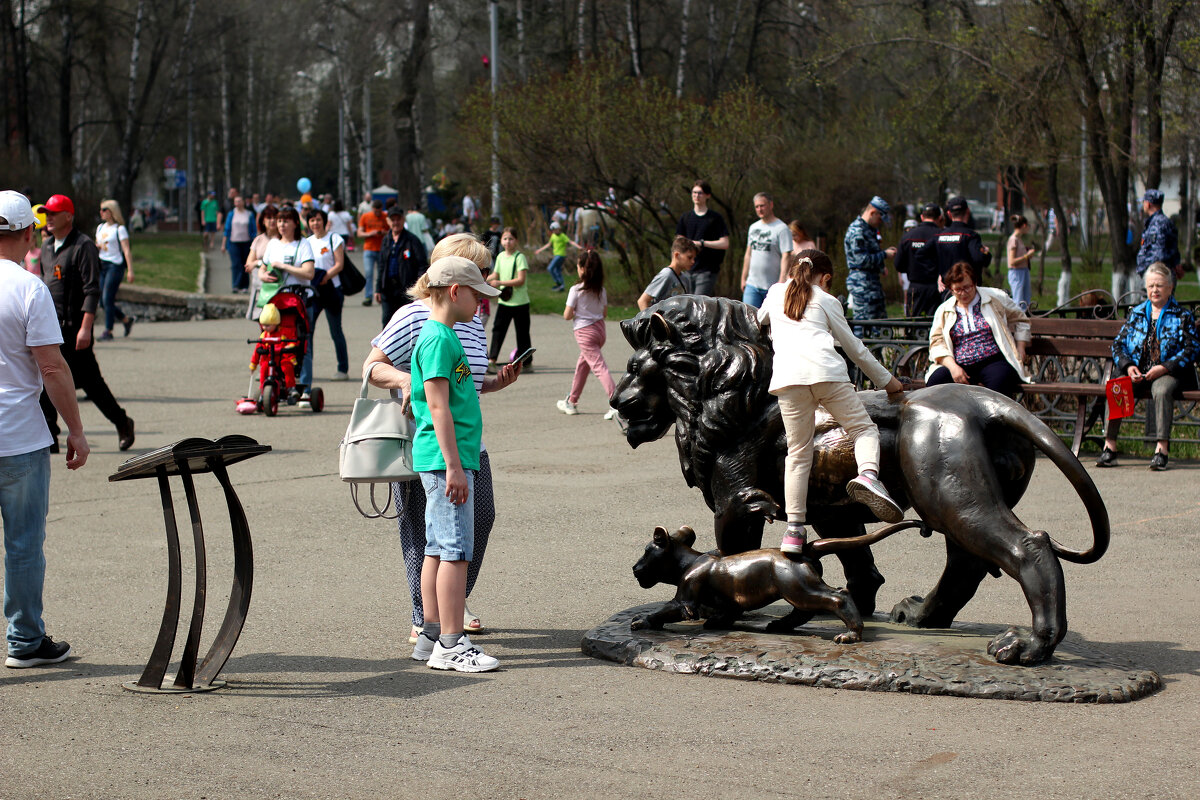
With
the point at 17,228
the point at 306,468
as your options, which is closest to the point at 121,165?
the point at 306,468

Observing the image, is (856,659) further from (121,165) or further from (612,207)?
(121,165)

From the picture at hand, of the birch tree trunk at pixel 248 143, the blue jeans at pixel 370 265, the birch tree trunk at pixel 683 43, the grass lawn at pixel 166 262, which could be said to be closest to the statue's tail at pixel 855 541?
the blue jeans at pixel 370 265

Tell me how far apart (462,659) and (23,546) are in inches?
73.3

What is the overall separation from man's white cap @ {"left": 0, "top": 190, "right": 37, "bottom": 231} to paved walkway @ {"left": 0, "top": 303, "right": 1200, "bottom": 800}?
5.98 ft

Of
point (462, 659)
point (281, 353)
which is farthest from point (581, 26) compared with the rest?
point (462, 659)

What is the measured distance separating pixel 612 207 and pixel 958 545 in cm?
2038

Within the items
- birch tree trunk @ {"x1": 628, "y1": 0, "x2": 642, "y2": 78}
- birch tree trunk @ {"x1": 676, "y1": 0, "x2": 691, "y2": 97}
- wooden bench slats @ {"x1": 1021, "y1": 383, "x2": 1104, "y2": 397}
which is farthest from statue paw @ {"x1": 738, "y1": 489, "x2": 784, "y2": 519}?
birch tree trunk @ {"x1": 676, "y1": 0, "x2": 691, "y2": 97}

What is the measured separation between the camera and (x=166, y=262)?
3784cm

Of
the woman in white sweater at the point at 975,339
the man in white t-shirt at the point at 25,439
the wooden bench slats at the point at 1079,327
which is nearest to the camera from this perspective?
the man in white t-shirt at the point at 25,439

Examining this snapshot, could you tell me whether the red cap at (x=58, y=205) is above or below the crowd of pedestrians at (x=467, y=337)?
above

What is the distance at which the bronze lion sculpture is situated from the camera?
5.12 m

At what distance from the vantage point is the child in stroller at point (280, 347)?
1311 centimetres

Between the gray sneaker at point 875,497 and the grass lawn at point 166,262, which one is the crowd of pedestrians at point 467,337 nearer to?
the gray sneaker at point 875,497

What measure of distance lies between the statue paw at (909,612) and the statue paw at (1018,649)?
2.14 ft
